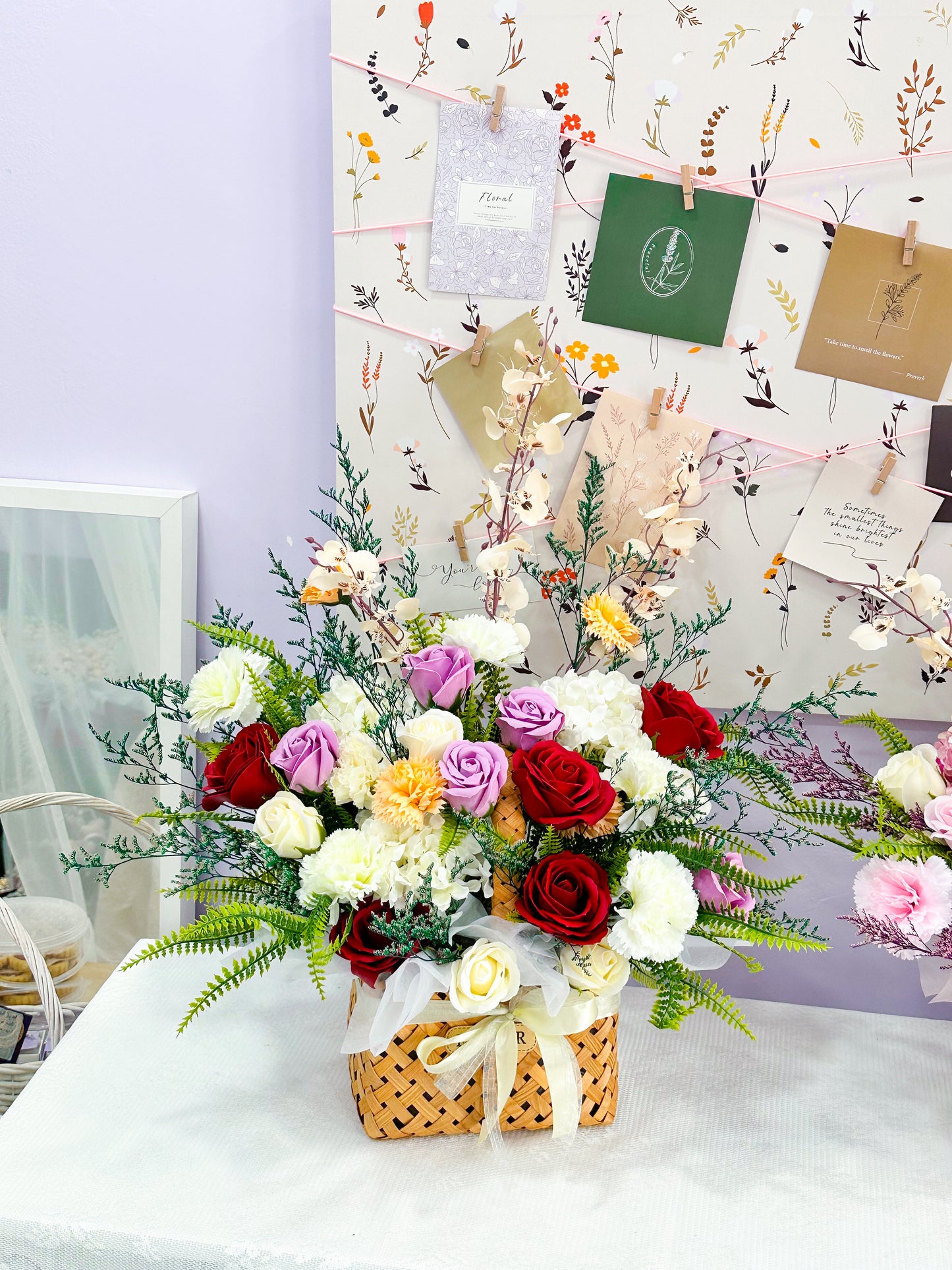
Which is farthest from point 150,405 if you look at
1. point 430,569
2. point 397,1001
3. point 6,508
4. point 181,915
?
point 397,1001

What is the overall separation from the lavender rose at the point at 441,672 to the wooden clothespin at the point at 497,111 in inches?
21.3

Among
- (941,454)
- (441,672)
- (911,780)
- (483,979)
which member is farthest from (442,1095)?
(941,454)

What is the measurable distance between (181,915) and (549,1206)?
2.00 feet

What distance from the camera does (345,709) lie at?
862mm

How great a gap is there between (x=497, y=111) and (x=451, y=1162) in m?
0.98

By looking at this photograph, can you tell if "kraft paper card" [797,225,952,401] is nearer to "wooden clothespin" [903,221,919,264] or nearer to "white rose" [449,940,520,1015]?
"wooden clothespin" [903,221,919,264]

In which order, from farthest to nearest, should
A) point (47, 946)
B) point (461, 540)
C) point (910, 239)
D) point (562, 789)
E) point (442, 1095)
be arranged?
point (47, 946)
point (461, 540)
point (910, 239)
point (442, 1095)
point (562, 789)

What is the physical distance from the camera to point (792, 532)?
1026mm

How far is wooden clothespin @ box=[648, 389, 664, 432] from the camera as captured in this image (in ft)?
3.28

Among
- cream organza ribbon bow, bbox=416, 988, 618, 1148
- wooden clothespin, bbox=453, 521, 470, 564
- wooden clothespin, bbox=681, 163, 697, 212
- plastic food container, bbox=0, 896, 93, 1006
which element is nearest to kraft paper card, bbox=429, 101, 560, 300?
wooden clothespin, bbox=681, 163, 697, 212

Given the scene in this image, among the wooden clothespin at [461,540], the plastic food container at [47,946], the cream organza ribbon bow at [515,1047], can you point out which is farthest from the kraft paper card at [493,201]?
the plastic food container at [47,946]

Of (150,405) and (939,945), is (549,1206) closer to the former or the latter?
(939,945)

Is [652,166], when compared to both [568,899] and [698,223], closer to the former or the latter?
[698,223]

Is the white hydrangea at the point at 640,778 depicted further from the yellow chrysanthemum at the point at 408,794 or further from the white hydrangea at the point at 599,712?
the yellow chrysanthemum at the point at 408,794
